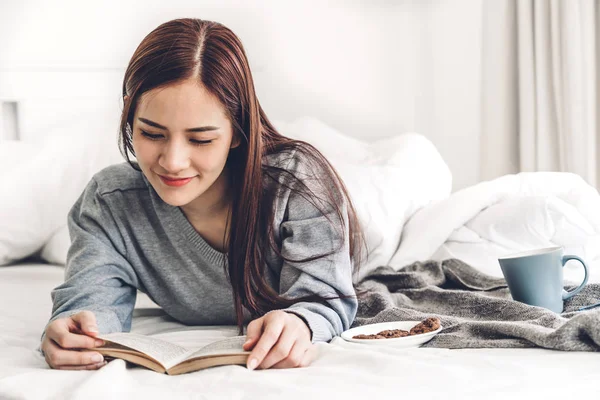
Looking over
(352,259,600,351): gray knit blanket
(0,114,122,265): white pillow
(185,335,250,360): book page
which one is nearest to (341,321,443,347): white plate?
(352,259,600,351): gray knit blanket

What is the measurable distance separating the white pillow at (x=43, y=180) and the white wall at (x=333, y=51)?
1.18 ft

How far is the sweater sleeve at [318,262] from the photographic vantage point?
1114 mm

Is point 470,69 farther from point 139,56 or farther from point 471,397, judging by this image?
point 471,397

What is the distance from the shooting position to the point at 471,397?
749 mm

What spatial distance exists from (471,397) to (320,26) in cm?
196

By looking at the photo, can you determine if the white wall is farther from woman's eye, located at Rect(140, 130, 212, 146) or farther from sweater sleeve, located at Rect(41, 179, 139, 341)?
woman's eye, located at Rect(140, 130, 212, 146)

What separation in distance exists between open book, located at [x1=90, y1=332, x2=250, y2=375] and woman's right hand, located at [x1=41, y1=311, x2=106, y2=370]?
0.01 m

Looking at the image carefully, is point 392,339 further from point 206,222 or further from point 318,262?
point 206,222

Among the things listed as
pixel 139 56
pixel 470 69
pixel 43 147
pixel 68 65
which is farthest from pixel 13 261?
pixel 470 69

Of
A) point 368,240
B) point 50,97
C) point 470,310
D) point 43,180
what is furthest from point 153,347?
point 50,97

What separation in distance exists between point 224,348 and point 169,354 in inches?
2.7

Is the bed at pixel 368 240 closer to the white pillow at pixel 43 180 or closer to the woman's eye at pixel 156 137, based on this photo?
the white pillow at pixel 43 180

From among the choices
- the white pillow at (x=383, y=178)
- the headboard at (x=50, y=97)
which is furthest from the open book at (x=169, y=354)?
the headboard at (x=50, y=97)

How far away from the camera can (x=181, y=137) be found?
107cm
